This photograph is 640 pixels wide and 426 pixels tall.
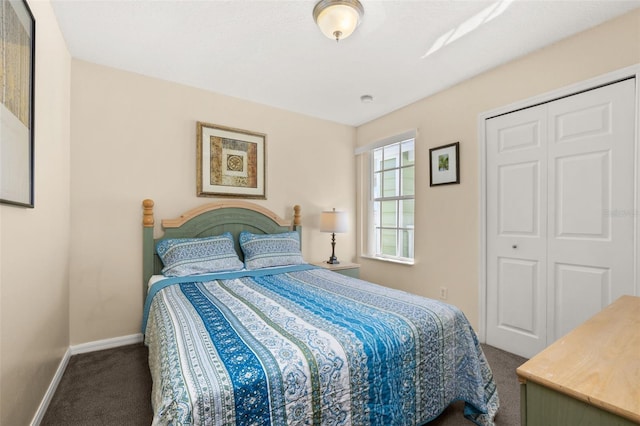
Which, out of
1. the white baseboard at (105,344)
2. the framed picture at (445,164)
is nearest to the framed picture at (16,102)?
the white baseboard at (105,344)

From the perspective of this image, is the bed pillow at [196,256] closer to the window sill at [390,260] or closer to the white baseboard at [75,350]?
the white baseboard at [75,350]

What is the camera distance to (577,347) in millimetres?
937

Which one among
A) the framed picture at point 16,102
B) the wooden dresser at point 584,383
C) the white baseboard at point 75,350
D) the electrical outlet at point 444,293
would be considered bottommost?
the white baseboard at point 75,350

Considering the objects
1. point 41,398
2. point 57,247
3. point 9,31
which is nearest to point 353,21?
point 9,31

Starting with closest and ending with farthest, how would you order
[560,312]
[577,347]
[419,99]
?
1. [577,347]
2. [560,312]
3. [419,99]

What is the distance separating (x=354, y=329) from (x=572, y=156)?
6.83ft

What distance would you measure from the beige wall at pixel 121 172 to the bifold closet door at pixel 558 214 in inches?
104

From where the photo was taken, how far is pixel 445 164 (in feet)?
9.73

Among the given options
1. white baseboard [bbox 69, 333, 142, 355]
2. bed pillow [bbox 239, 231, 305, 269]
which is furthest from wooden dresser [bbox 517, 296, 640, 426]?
white baseboard [bbox 69, 333, 142, 355]

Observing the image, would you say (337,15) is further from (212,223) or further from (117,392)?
(117,392)

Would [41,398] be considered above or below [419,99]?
below

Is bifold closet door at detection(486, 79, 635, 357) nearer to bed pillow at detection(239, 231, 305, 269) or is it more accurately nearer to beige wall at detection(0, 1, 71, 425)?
bed pillow at detection(239, 231, 305, 269)

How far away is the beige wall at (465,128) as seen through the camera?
2.03 metres

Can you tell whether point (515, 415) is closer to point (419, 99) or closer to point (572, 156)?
point (572, 156)
